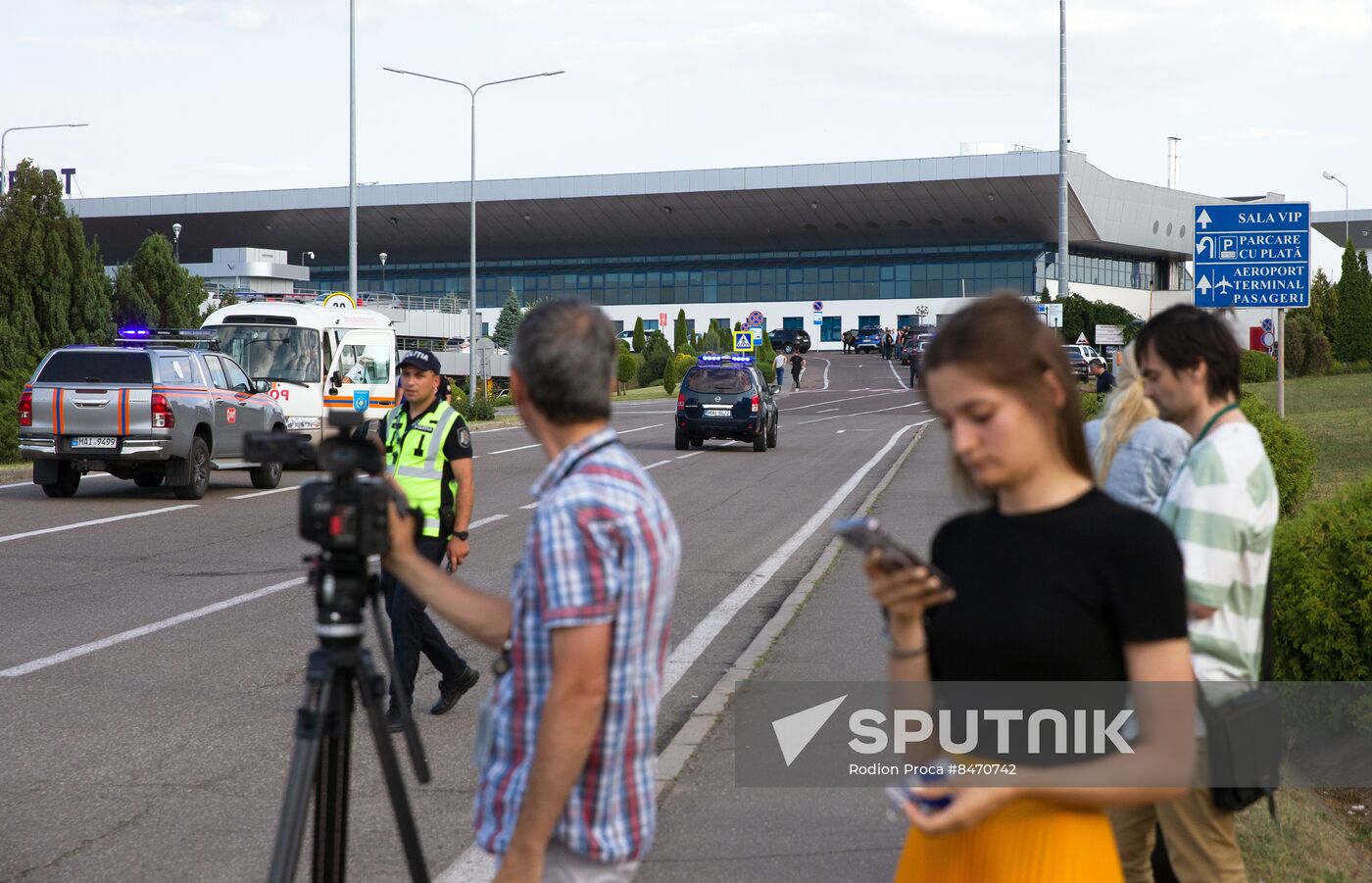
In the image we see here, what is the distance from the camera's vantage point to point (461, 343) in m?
80.8

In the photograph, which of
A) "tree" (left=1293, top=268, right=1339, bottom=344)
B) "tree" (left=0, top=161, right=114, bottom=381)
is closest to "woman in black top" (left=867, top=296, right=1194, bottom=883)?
"tree" (left=0, top=161, right=114, bottom=381)

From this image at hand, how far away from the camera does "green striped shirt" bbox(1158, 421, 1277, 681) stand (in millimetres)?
3424

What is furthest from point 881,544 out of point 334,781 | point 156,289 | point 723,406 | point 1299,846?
point 156,289

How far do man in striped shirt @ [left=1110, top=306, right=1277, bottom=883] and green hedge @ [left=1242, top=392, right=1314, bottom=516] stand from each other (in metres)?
11.4

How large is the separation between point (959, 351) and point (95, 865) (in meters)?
4.06

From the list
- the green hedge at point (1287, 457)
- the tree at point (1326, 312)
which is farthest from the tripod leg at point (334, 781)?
the tree at point (1326, 312)

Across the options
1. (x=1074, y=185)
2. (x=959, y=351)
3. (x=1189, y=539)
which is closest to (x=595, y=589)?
(x=959, y=351)

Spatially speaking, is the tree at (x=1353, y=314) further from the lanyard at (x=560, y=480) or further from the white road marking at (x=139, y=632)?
the lanyard at (x=560, y=480)

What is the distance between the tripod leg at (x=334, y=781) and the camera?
2885 mm

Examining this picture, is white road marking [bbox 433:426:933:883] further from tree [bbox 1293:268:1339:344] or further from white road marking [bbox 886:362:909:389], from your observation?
tree [bbox 1293:268:1339:344]

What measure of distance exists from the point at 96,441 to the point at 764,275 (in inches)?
3592

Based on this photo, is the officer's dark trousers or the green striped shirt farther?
the officer's dark trousers

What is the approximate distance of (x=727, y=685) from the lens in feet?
27.1

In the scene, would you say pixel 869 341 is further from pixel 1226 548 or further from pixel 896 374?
pixel 1226 548
